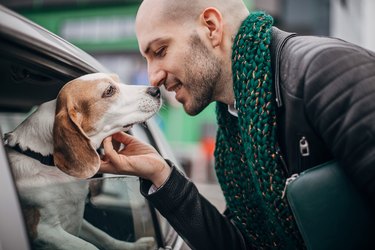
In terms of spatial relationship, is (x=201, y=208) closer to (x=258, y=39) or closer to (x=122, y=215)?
(x=122, y=215)

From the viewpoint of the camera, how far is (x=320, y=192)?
1076 mm

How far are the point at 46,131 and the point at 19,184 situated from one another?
347 mm

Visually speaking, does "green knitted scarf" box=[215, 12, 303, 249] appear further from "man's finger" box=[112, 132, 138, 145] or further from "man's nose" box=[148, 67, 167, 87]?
"man's finger" box=[112, 132, 138, 145]

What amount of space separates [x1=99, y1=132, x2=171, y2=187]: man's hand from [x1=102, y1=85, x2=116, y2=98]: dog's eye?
167 millimetres

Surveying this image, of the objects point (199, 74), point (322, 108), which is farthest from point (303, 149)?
point (199, 74)

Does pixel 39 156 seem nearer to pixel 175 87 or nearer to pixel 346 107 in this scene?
pixel 175 87

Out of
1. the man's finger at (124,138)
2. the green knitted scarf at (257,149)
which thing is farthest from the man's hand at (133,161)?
the green knitted scarf at (257,149)

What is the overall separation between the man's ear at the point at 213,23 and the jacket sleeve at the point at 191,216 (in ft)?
1.38

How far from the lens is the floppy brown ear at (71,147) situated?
1.21 meters

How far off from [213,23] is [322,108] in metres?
0.48

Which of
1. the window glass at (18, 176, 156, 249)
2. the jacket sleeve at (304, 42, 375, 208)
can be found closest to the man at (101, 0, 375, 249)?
the jacket sleeve at (304, 42, 375, 208)

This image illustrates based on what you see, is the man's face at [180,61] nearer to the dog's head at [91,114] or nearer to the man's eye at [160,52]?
the man's eye at [160,52]

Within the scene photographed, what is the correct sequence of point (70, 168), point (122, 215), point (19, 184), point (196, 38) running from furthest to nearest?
point (122, 215) < point (196, 38) < point (70, 168) < point (19, 184)

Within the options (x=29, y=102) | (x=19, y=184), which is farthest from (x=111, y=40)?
(x=19, y=184)
